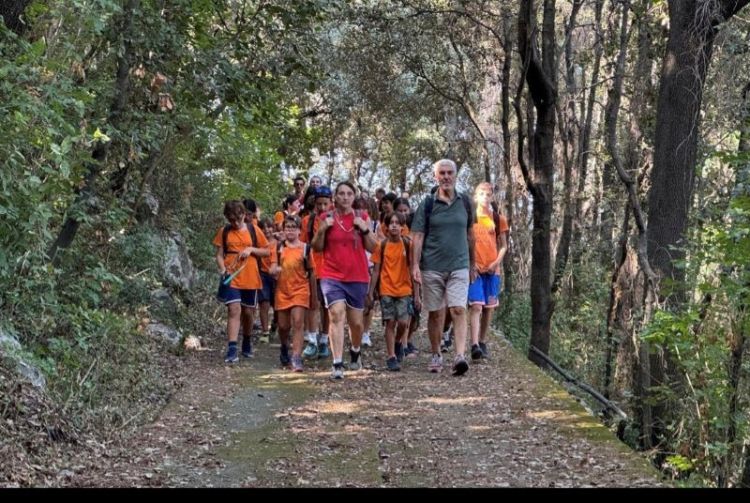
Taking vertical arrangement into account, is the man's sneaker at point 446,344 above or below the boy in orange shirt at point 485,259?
below

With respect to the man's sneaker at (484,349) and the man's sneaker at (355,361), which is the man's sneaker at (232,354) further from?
the man's sneaker at (484,349)

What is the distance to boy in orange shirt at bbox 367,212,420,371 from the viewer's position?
10688 mm

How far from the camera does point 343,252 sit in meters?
9.69

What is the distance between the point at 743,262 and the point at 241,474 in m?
3.87

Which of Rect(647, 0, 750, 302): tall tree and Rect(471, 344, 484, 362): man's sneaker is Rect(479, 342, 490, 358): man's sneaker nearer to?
Rect(471, 344, 484, 362): man's sneaker

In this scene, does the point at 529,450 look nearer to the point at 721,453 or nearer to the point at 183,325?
the point at 721,453

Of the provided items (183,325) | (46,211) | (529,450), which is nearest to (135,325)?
(183,325)

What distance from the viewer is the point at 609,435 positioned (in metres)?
7.20

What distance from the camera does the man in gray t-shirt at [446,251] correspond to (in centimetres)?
965

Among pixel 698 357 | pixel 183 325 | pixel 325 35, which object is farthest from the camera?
pixel 325 35

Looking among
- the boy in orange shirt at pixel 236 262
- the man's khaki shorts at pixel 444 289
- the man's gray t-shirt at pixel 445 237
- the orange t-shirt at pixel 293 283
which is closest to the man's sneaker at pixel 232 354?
the boy in orange shirt at pixel 236 262

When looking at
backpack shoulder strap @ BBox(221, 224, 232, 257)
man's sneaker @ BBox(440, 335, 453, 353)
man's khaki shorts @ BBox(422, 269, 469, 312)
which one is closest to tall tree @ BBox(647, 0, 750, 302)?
man's khaki shorts @ BBox(422, 269, 469, 312)

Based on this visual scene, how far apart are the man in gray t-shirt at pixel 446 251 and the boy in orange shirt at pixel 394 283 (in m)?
0.85

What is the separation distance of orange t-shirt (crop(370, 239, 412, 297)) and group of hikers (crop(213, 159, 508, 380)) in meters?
0.01
